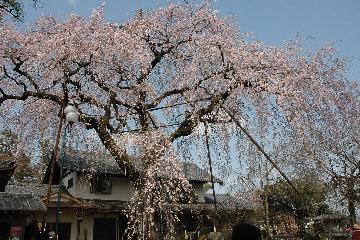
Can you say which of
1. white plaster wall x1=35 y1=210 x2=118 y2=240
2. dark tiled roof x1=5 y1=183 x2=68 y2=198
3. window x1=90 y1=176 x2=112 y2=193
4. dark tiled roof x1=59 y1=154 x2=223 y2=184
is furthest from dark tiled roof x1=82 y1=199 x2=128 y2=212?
dark tiled roof x1=5 y1=183 x2=68 y2=198

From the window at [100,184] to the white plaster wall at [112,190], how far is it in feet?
0.82

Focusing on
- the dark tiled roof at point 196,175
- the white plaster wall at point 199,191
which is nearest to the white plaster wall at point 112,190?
the dark tiled roof at point 196,175

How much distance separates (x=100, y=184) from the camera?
81.0 ft

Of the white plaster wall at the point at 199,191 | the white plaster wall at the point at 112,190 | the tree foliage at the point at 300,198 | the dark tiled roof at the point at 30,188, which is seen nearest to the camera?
the tree foliage at the point at 300,198

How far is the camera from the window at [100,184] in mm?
24297

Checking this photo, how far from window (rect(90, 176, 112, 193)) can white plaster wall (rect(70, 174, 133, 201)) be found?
25 centimetres

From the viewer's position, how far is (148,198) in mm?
13336

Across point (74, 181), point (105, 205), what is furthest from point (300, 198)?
point (74, 181)

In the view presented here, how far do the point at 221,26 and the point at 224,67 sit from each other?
1.84 meters

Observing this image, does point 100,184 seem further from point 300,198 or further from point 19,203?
point 300,198

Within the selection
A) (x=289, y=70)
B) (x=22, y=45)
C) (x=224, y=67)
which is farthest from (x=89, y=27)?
(x=289, y=70)

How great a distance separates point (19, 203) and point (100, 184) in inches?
431

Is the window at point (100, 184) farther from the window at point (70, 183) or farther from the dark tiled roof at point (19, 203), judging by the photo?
the dark tiled roof at point (19, 203)

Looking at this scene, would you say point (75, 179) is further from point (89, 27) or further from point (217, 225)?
point (89, 27)
